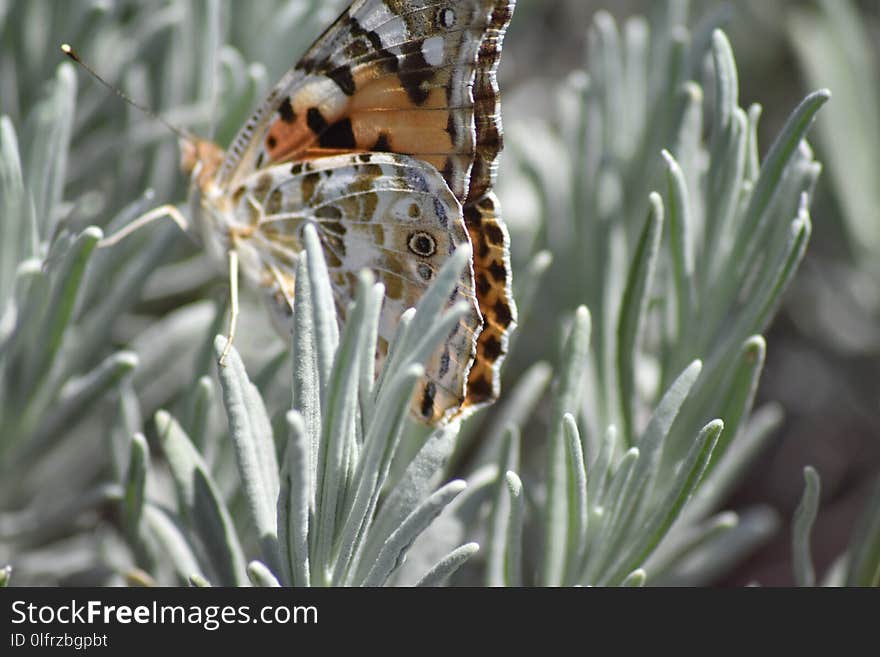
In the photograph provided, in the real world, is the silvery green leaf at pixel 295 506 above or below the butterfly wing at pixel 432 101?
below

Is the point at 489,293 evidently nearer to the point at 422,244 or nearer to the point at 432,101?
the point at 422,244

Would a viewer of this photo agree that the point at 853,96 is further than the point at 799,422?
No

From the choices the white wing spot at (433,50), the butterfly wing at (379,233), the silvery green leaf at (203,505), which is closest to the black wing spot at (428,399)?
the butterfly wing at (379,233)

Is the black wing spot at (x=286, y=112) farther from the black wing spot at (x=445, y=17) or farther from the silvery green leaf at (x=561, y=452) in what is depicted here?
the silvery green leaf at (x=561, y=452)

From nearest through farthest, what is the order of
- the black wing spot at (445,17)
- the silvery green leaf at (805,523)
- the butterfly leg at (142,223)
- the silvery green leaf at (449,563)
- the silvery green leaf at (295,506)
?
1. the silvery green leaf at (295,506)
2. the silvery green leaf at (449,563)
3. the silvery green leaf at (805,523)
4. the black wing spot at (445,17)
5. the butterfly leg at (142,223)

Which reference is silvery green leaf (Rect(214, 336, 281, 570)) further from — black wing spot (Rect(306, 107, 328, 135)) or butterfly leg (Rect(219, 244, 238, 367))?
black wing spot (Rect(306, 107, 328, 135))

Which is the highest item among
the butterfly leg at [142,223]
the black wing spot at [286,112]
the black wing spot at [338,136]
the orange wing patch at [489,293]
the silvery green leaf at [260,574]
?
the black wing spot at [286,112]
